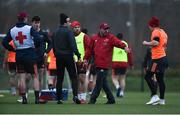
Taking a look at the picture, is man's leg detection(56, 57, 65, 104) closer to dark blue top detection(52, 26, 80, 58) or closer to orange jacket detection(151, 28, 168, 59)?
dark blue top detection(52, 26, 80, 58)

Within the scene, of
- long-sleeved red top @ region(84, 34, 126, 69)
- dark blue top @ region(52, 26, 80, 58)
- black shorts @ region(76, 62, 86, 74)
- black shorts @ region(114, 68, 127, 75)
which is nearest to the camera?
dark blue top @ region(52, 26, 80, 58)

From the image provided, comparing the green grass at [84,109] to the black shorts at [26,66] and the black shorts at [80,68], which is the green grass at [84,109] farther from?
the black shorts at [80,68]

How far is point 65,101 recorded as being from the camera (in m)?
24.1

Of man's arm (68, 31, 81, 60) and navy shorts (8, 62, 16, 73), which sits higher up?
man's arm (68, 31, 81, 60)

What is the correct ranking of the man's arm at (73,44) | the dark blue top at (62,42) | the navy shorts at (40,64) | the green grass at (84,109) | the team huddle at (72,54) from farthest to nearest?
the navy shorts at (40,64) → the dark blue top at (62,42) → the team huddle at (72,54) → the man's arm at (73,44) → the green grass at (84,109)

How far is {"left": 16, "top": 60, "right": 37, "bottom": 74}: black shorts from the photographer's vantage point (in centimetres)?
2256

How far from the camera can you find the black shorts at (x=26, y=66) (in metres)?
22.6

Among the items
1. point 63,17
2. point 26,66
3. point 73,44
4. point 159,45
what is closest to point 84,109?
point 73,44

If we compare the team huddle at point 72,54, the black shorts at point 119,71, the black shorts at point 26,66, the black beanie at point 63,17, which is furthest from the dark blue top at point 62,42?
the black shorts at point 119,71

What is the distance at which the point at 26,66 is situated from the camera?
22641 millimetres

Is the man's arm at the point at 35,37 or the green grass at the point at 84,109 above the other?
the man's arm at the point at 35,37

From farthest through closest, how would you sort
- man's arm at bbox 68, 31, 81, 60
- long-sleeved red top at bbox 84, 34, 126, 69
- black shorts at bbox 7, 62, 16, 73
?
1. black shorts at bbox 7, 62, 16, 73
2. long-sleeved red top at bbox 84, 34, 126, 69
3. man's arm at bbox 68, 31, 81, 60

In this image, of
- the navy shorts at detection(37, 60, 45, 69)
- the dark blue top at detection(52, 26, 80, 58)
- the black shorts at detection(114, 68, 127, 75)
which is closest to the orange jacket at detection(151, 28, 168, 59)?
the dark blue top at detection(52, 26, 80, 58)

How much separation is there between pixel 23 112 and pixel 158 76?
15.9ft
